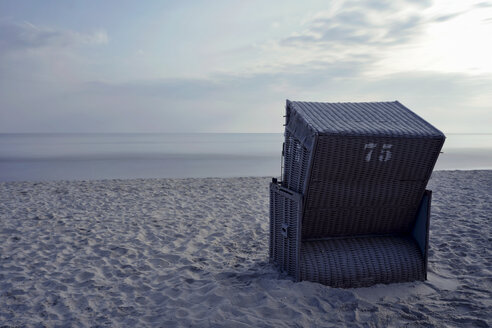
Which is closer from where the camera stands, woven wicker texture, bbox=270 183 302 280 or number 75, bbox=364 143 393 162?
number 75, bbox=364 143 393 162

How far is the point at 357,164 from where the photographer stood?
363 centimetres

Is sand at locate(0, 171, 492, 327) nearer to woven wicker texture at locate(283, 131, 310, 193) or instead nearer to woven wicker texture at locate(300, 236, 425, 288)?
woven wicker texture at locate(300, 236, 425, 288)

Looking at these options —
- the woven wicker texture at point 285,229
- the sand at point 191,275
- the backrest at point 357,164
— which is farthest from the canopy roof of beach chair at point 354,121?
the sand at point 191,275

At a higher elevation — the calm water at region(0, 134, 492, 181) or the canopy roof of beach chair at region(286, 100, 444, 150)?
the canopy roof of beach chair at region(286, 100, 444, 150)

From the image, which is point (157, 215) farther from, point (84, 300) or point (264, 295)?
point (264, 295)

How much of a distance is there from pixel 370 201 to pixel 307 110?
1106mm

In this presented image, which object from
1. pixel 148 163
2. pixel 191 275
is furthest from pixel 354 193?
pixel 148 163

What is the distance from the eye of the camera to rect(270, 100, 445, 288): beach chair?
3.58 meters

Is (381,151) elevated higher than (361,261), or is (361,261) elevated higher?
(381,151)

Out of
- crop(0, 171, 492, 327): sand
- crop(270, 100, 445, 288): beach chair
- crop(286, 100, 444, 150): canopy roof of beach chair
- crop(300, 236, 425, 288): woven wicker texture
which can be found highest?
crop(286, 100, 444, 150): canopy roof of beach chair

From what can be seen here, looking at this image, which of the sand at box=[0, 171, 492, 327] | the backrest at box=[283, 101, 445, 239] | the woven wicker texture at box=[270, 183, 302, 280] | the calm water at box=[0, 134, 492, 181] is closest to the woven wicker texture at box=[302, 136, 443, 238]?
the backrest at box=[283, 101, 445, 239]

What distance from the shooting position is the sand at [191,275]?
11.3 feet

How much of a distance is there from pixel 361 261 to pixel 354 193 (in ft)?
2.51

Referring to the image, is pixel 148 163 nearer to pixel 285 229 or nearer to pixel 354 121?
pixel 285 229
